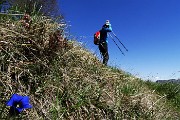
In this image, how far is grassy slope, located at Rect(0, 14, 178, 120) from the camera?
4.05 meters

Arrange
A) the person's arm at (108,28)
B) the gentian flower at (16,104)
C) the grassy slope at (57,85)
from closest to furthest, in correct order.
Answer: the gentian flower at (16,104) → the grassy slope at (57,85) → the person's arm at (108,28)

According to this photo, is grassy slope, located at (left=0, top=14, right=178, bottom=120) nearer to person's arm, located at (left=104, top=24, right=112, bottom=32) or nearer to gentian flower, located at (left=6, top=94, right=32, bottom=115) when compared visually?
gentian flower, located at (left=6, top=94, right=32, bottom=115)

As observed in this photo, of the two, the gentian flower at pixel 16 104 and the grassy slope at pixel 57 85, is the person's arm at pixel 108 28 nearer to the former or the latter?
the grassy slope at pixel 57 85

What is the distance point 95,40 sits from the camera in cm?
1172

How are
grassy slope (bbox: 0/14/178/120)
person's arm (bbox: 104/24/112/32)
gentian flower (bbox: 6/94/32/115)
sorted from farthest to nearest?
person's arm (bbox: 104/24/112/32) → grassy slope (bbox: 0/14/178/120) → gentian flower (bbox: 6/94/32/115)

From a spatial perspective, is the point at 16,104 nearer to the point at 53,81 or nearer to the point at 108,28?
the point at 53,81

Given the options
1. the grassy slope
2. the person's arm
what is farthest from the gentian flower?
the person's arm

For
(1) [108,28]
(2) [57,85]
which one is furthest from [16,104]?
(1) [108,28]

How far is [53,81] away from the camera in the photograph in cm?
442

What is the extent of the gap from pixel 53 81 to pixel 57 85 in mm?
67

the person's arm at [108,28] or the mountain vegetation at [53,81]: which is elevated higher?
the person's arm at [108,28]

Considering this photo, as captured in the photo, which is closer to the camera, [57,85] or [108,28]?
[57,85]

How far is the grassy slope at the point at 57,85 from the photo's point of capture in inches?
159

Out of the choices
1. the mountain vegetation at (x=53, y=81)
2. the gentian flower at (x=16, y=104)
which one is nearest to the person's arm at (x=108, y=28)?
the mountain vegetation at (x=53, y=81)
